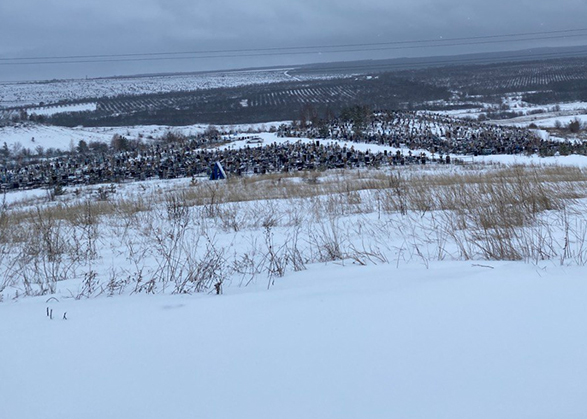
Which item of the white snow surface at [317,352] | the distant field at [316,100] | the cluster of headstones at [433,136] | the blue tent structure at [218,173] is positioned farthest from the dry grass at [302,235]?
the distant field at [316,100]

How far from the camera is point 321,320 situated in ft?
8.71

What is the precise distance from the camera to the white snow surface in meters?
1.94

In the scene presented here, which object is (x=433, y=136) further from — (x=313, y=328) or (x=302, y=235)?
(x=313, y=328)

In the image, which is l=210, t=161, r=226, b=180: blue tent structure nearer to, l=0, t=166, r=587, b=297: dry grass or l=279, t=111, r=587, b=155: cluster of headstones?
l=0, t=166, r=587, b=297: dry grass

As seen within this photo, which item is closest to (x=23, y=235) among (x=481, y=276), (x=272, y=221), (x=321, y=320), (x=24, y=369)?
(x=272, y=221)

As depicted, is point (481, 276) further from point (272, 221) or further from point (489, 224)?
point (272, 221)

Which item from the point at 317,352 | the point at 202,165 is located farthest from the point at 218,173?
the point at 317,352

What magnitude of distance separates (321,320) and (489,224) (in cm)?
284

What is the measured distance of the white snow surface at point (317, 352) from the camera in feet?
6.37

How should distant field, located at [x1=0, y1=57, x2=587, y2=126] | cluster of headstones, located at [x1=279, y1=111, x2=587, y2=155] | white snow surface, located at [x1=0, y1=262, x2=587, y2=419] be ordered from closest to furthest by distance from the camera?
white snow surface, located at [x1=0, y1=262, x2=587, y2=419] < cluster of headstones, located at [x1=279, y1=111, x2=587, y2=155] < distant field, located at [x1=0, y1=57, x2=587, y2=126]

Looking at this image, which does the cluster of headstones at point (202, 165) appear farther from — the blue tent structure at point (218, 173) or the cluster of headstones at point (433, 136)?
the cluster of headstones at point (433, 136)

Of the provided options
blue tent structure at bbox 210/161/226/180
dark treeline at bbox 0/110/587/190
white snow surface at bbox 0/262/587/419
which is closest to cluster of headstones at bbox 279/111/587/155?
dark treeline at bbox 0/110/587/190

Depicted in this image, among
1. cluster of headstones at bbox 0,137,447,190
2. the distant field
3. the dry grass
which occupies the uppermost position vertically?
the distant field

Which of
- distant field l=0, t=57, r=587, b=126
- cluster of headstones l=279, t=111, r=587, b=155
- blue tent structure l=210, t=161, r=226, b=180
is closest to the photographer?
blue tent structure l=210, t=161, r=226, b=180
